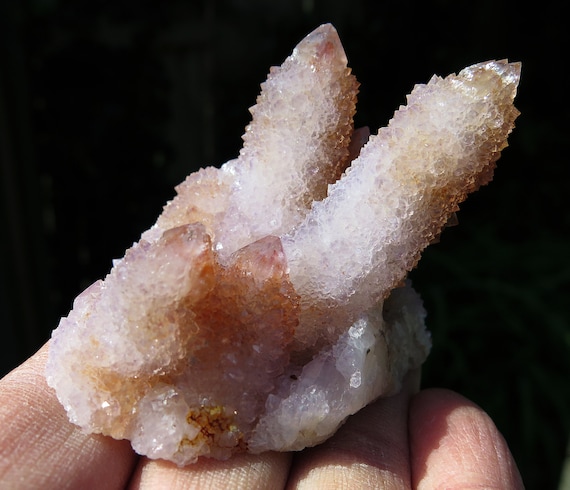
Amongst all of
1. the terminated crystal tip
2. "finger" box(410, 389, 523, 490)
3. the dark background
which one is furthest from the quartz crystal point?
the dark background

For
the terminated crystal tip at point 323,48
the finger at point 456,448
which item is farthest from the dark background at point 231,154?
the terminated crystal tip at point 323,48

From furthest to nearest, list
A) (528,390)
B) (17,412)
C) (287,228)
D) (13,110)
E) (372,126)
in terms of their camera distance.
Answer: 1. (372,126)
2. (528,390)
3. (13,110)
4. (287,228)
5. (17,412)

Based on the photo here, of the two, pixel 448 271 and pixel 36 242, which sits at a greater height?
pixel 448 271

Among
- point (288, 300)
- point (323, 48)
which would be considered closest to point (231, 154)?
point (323, 48)

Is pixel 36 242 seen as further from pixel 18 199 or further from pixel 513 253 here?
pixel 513 253

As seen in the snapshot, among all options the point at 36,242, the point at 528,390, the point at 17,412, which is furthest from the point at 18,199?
the point at 528,390

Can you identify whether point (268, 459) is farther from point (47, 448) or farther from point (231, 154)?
point (231, 154)

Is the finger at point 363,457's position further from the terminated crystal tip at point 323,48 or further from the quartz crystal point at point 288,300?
the terminated crystal tip at point 323,48
